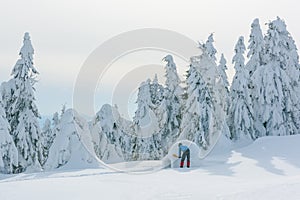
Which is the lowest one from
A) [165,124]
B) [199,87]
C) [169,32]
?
[165,124]

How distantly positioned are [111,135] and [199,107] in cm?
1189

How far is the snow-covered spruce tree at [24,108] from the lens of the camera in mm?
25984

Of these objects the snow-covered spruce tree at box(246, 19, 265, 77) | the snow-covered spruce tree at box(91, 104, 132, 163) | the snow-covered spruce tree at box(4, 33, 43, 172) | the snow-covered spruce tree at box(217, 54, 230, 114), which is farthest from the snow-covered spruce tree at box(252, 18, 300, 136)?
the snow-covered spruce tree at box(4, 33, 43, 172)

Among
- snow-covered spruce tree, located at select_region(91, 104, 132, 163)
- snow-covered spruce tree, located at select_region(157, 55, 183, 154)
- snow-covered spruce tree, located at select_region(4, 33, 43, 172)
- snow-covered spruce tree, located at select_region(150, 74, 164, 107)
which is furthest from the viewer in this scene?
snow-covered spruce tree, located at select_region(150, 74, 164, 107)

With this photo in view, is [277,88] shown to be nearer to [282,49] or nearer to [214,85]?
[282,49]

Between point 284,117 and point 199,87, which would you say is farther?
point 284,117

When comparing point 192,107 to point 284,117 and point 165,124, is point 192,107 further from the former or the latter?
point 284,117

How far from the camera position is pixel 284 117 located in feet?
100

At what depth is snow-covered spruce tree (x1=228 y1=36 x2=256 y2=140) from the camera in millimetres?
30516

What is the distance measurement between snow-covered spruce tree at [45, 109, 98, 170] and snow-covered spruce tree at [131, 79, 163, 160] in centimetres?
1098

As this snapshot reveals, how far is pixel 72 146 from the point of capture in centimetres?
2138

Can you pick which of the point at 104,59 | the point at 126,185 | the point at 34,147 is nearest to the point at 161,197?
the point at 126,185

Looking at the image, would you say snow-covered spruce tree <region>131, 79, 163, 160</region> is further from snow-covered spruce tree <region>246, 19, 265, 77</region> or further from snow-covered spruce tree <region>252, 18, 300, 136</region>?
snow-covered spruce tree <region>246, 19, 265, 77</region>

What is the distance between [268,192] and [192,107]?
20.0m
